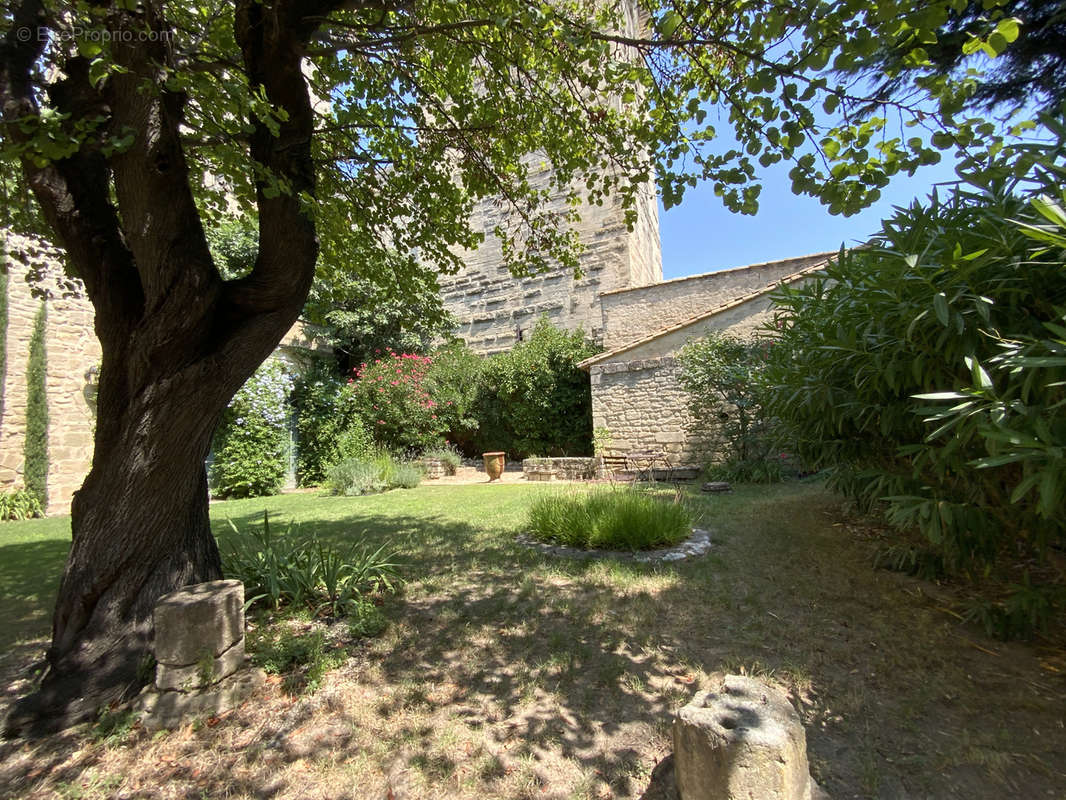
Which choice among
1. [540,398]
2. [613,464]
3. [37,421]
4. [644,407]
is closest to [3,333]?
[37,421]

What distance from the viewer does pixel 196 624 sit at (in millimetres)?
2297

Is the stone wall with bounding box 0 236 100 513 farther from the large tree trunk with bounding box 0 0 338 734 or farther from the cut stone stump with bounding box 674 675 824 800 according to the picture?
the cut stone stump with bounding box 674 675 824 800

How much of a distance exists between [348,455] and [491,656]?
1026 cm

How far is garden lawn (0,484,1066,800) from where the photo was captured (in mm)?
1828

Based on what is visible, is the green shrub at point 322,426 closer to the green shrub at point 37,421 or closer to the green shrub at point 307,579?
the green shrub at point 37,421

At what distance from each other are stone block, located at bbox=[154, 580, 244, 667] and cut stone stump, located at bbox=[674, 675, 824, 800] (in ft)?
7.41

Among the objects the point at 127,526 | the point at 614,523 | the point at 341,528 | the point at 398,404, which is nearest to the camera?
the point at 127,526

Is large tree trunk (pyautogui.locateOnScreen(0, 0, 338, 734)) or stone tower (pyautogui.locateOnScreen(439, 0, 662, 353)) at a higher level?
stone tower (pyautogui.locateOnScreen(439, 0, 662, 353))

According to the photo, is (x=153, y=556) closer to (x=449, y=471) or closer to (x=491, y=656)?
(x=491, y=656)

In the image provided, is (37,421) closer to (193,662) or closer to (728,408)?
(193,662)

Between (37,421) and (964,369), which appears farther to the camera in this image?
(37,421)

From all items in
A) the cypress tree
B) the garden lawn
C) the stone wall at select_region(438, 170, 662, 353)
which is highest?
the stone wall at select_region(438, 170, 662, 353)

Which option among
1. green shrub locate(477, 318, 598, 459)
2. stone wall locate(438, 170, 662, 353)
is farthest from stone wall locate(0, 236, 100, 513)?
stone wall locate(438, 170, 662, 353)

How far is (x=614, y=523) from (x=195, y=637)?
3.35 meters
